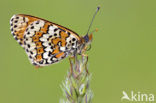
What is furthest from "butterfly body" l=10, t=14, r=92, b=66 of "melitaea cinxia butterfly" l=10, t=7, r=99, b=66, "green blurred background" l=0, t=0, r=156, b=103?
"green blurred background" l=0, t=0, r=156, b=103

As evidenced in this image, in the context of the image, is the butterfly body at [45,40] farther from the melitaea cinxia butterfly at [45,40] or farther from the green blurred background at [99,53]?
the green blurred background at [99,53]

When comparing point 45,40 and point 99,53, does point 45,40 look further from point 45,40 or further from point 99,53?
point 99,53

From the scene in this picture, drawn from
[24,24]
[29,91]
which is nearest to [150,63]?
[29,91]

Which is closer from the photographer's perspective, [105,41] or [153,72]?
[153,72]

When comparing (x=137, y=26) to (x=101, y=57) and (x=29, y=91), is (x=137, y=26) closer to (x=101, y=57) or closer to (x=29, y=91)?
(x=101, y=57)

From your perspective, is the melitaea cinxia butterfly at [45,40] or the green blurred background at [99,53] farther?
the green blurred background at [99,53]

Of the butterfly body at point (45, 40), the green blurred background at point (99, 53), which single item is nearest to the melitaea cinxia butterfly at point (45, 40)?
the butterfly body at point (45, 40)

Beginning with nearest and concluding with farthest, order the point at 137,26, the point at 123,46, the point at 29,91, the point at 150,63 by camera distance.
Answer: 1. the point at 29,91
2. the point at 150,63
3. the point at 123,46
4. the point at 137,26
